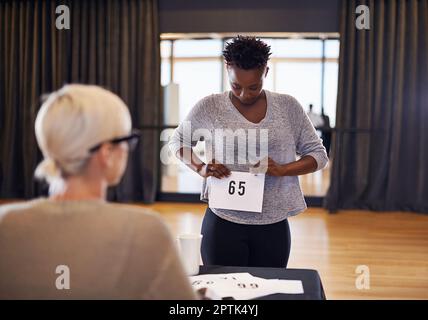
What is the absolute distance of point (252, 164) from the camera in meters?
2.04

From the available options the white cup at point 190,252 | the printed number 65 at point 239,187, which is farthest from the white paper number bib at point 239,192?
the white cup at point 190,252

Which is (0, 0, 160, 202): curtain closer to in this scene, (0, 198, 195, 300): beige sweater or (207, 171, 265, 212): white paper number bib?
(207, 171, 265, 212): white paper number bib

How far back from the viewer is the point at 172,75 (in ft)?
22.8

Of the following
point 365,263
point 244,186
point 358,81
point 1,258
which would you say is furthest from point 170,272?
point 358,81

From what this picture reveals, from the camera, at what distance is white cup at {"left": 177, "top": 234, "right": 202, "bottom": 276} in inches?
64.9

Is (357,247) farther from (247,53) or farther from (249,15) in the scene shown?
(249,15)

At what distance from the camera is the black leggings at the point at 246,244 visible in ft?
6.54

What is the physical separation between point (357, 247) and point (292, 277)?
125 inches

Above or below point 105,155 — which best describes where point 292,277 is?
below

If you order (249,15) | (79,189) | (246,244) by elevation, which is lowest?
(246,244)

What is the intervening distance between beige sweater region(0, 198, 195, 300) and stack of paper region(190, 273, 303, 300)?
0.37m

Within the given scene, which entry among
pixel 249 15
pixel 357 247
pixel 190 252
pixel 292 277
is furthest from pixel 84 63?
pixel 292 277

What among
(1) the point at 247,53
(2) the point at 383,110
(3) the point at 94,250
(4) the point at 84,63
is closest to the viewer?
(3) the point at 94,250
